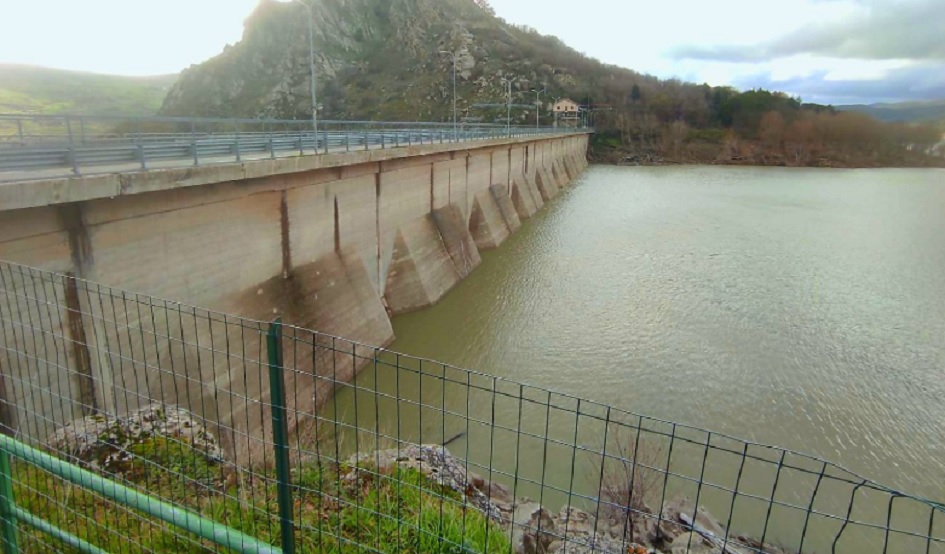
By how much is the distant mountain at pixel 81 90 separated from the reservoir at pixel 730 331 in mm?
62446

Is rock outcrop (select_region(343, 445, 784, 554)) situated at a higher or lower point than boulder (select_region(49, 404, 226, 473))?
lower

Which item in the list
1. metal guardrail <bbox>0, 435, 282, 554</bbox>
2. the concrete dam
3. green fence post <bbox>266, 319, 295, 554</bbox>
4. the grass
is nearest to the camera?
metal guardrail <bbox>0, 435, 282, 554</bbox>

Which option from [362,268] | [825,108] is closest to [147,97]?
[362,268]

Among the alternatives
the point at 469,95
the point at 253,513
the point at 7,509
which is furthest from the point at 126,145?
the point at 469,95

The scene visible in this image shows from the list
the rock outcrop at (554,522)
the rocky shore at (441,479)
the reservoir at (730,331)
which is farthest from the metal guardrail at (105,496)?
the rock outcrop at (554,522)

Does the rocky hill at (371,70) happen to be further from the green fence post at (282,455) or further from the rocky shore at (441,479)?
the green fence post at (282,455)

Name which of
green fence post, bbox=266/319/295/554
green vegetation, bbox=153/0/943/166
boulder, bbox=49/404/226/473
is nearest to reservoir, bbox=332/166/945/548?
green fence post, bbox=266/319/295/554

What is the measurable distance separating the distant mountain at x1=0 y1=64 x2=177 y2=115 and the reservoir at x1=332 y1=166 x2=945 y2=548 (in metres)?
62.4

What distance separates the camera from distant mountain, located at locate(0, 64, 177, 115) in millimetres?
72562

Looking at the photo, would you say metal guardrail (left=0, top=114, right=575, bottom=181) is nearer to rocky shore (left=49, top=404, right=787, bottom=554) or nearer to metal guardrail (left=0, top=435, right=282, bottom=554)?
rocky shore (left=49, top=404, right=787, bottom=554)

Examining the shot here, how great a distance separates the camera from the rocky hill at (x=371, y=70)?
80312mm

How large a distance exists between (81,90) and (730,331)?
100659mm

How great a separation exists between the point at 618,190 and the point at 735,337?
3404cm

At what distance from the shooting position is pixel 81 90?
8825 centimetres
